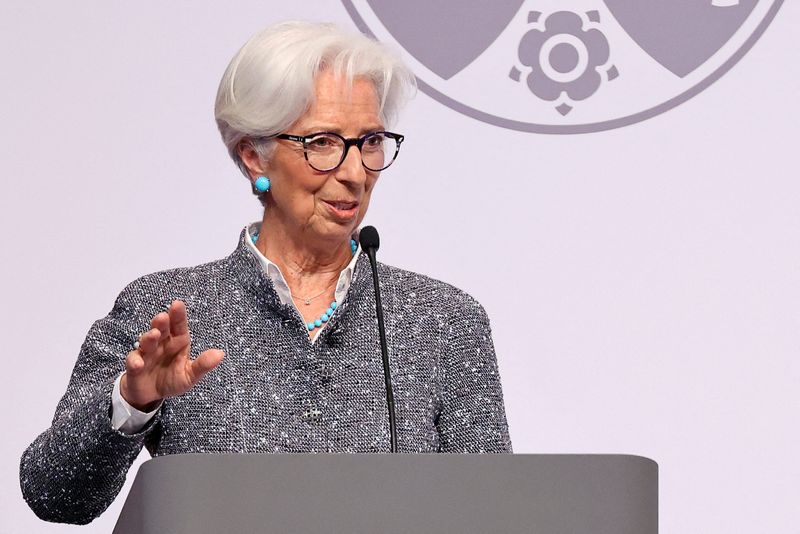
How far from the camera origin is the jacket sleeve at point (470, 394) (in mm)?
1948

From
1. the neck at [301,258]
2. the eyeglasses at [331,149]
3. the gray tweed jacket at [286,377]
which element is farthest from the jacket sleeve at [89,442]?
the eyeglasses at [331,149]

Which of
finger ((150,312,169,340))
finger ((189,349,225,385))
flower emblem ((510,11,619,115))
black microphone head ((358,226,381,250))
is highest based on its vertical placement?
flower emblem ((510,11,619,115))

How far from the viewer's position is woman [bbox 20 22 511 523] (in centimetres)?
184

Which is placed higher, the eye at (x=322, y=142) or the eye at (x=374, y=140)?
the eye at (x=374, y=140)

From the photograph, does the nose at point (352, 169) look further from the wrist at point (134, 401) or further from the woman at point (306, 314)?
the wrist at point (134, 401)

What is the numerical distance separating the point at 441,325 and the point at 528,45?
735 mm

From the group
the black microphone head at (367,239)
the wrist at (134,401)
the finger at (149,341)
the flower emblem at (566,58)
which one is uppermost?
the flower emblem at (566,58)

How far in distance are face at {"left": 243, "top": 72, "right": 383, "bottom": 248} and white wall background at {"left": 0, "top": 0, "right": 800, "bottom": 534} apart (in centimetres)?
54

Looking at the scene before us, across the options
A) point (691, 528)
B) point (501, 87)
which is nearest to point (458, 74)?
point (501, 87)

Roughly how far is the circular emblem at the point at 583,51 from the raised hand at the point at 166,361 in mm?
1177

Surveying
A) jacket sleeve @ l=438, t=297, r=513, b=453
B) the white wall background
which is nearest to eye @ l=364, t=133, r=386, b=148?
jacket sleeve @ l=438, t=297, r=513, b=453

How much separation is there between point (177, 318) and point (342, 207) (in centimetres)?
55

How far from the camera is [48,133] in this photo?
2506 mm

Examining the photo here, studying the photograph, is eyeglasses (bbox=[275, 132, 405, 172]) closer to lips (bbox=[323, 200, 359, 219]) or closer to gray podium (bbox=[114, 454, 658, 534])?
lips (bbox=[323, 200, 359, 219])
